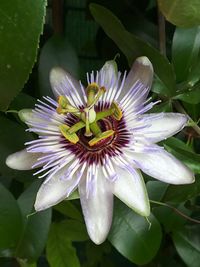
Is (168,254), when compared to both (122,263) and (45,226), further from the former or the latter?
(45,226)

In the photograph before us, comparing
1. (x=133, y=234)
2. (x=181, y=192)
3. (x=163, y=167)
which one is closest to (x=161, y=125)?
(x=163, y=167)

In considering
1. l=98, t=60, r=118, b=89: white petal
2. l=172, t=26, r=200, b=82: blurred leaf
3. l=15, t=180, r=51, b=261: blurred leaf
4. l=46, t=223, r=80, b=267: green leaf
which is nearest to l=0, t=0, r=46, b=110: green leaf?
l=98, t=60, r=118, b=89: white petal

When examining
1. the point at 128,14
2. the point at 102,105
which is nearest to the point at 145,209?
the point at 102,105

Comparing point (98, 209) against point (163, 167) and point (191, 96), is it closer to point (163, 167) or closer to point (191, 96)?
point (163, 167)

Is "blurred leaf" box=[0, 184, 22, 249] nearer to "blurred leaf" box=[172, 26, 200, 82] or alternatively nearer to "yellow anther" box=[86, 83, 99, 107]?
"yellow anther" box=[86, 83, 99, 107]

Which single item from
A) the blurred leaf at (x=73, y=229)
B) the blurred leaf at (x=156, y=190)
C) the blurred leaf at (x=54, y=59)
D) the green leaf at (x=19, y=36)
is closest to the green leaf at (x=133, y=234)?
the blurred leaf at (x=156, y=190)

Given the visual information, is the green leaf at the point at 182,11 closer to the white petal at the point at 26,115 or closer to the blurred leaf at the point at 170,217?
the white petal at the point at 26,115

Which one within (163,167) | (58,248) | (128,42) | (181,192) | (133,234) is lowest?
(58,248)
